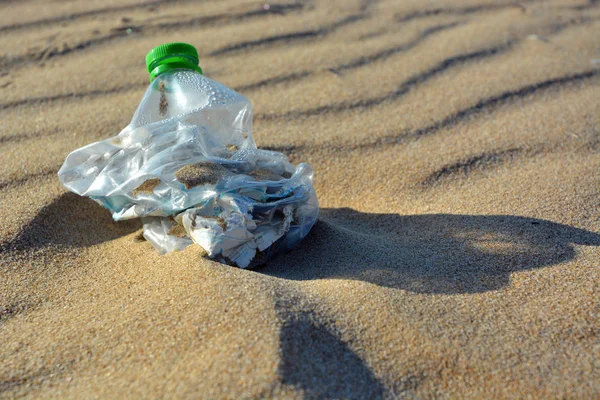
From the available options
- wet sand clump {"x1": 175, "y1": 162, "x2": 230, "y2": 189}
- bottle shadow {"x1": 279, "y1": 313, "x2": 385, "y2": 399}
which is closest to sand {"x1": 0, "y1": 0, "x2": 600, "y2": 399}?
bottle shadow {"x1": 279, "y1": 313, "x2": 385, "y2": 399}

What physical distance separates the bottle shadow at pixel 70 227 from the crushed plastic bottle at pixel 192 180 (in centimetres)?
7

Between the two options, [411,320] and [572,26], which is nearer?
[411,320]

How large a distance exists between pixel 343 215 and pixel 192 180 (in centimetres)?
45

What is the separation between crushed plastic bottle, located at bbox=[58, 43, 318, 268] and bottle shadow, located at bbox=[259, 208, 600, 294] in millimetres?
68

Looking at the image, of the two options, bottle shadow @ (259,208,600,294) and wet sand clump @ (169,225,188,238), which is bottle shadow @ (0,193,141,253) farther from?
bottle shadow @ (259,208,600,294)

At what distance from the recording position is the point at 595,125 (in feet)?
6.73

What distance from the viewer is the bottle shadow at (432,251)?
1317mm

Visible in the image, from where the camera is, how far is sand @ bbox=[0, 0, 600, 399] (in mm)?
1069

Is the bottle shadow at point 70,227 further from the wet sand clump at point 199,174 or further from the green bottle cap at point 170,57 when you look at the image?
the green bottle cap at point 170,57

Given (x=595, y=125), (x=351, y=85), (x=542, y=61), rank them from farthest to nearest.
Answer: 1. (x=542, y=61)
2. (x=351, y=85)
3. (x=595, y=125)

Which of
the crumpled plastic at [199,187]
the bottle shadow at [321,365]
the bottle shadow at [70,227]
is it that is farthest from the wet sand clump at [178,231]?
the bottle shadow at [321,365]

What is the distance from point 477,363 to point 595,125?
1296mm

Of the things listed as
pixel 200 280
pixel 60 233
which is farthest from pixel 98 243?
pixel 200 280

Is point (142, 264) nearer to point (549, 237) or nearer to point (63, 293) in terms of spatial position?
point (63, 293)
